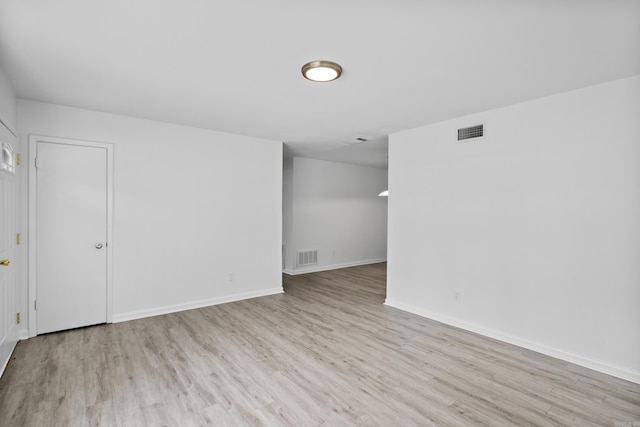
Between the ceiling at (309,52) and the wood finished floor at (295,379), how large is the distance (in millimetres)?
2571

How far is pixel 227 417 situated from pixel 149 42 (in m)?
2.65

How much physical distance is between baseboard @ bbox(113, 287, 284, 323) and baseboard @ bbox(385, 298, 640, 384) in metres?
2.29

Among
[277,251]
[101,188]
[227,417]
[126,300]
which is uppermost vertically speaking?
[101,188]

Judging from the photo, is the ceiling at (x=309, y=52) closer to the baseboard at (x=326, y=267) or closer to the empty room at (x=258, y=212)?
the empty room at (x=258, y=212)

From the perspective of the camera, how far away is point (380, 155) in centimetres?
671

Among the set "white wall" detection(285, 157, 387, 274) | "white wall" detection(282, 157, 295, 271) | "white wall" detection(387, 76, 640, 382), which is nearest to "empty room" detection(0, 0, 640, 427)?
"white wall" detection(387, 76, 640, 382)

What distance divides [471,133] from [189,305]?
4.35m

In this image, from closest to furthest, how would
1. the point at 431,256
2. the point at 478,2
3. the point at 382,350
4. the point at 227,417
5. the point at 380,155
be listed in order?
the point at 478,2 < the point at 227,417 < the point at 382,350 < the point at 431,256 < the point at 380,155

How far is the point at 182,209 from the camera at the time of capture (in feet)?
14.4

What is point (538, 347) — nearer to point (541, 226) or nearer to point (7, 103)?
point (541, 226)

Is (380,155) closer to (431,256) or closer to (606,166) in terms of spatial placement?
(431,256)

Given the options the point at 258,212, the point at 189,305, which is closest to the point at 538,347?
the point at 258,212

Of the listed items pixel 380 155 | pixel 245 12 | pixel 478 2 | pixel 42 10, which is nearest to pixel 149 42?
pixel 42 10

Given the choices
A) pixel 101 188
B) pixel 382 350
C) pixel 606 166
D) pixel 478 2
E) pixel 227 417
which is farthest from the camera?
pixel 101 188
